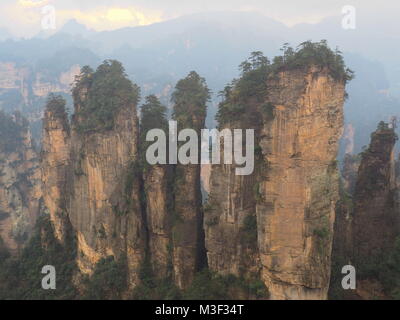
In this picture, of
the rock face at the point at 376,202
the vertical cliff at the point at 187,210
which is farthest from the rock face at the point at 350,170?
the vertical cliff at the point at 187,210

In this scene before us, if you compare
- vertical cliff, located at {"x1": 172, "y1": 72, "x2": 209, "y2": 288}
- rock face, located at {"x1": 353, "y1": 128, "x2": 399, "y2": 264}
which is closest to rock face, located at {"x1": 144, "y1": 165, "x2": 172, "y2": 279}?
vertical cliff, located at {"x1": 172, "y1": 72, "x2": 209, "y2": 288}

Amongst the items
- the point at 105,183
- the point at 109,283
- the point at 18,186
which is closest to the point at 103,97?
the point at 105,183

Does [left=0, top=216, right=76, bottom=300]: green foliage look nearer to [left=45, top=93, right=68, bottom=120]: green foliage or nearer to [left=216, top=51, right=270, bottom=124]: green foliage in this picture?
[left=45, top=93, right=68, bottom=120]: green foliage

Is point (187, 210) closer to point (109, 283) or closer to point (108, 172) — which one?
point (108, 172)

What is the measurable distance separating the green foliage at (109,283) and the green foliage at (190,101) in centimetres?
902

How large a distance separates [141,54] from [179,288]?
574ft

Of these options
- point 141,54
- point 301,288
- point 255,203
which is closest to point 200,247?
point 255,203

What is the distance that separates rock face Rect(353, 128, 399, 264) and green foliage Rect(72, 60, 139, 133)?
536 inches

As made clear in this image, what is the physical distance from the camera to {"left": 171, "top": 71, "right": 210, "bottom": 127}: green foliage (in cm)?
2102

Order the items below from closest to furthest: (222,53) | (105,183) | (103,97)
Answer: (103,97)
(105,183)
(222,53)

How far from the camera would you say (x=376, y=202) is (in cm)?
2177

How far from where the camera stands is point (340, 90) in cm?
1672

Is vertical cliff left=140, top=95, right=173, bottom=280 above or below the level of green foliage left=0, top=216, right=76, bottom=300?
above

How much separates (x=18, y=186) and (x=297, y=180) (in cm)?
4012
